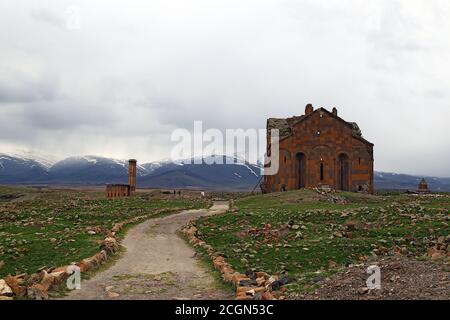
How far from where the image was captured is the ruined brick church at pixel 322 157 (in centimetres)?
5572

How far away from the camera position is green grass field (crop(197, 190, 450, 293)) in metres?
16.2

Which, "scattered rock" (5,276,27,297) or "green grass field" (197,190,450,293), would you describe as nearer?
"scattered rock" (5,276,27,297)

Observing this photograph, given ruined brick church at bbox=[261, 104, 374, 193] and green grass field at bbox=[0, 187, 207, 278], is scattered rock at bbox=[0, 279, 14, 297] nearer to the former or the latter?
green grass field at bbox=[0, 187, 207, 278]

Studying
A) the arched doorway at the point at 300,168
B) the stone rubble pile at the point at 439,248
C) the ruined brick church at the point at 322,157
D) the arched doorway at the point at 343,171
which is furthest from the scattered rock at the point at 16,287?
the arched doorway at the point at 343,171

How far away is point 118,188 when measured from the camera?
69.6m

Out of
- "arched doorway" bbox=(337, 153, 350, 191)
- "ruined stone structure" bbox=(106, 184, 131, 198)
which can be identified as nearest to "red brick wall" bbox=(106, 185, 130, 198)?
"ruined stone structure" bbox=(106, 184, 131, 198)

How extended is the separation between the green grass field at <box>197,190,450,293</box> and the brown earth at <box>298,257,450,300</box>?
2.59 feet

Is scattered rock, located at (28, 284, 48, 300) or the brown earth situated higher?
the brown earth

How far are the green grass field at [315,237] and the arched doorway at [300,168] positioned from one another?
2680 centimetres

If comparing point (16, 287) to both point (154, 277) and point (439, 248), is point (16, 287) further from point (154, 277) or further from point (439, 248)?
point (439, 248)

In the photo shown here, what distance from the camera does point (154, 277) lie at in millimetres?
14547

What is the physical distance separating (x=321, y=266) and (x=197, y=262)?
4549mm

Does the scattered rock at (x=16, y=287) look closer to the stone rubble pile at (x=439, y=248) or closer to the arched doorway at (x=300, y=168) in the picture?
the stone rubble pile at (x=439, y=248)
